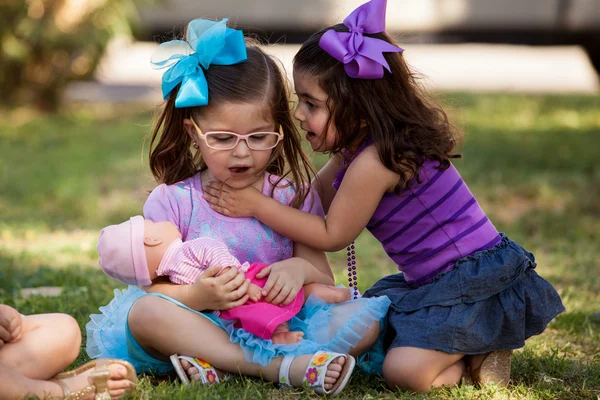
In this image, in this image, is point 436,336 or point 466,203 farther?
point 466,203

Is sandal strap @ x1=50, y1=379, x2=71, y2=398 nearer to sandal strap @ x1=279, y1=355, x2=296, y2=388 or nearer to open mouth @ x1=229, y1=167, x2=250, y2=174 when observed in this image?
sandal strap @ x1=279, y1=355, x2=296, y2=388

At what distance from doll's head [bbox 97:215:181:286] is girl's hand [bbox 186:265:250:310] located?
166mm

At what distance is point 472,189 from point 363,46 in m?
3.82

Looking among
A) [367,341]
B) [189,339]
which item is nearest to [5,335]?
[189,339]

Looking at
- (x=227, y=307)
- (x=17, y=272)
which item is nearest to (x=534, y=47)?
(x=17, y=272)

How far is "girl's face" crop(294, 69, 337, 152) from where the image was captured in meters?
2.87

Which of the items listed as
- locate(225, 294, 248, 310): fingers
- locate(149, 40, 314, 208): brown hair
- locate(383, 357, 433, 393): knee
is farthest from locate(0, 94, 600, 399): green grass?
locate(149, 40, 314, 208): brown hair

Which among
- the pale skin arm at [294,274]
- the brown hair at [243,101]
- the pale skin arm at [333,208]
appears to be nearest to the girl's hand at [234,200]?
the pale skin arm at [333,208]

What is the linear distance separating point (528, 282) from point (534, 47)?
1181 centimetres

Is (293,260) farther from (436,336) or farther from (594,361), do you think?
(594,361)

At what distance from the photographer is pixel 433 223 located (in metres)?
2.91

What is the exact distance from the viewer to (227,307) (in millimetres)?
2666

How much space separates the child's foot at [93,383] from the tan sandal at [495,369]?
1.20 m

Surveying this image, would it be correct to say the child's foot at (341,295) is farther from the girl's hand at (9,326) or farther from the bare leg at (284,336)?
the girl's hand at (9,326)
